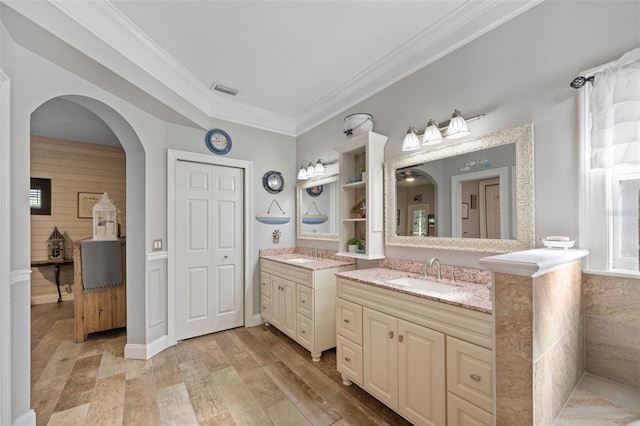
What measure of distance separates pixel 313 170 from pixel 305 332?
6.16ft

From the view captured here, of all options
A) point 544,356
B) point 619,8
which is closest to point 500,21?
point 619,8

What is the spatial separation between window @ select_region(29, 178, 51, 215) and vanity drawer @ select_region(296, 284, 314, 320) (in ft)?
14.5

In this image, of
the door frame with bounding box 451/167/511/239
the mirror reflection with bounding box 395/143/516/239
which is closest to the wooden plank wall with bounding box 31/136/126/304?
the mirror reflection with bounding box 395/143/516/239

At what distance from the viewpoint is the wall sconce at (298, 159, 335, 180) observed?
335 centimetres

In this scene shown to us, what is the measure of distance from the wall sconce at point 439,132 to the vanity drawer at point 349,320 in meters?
1.35

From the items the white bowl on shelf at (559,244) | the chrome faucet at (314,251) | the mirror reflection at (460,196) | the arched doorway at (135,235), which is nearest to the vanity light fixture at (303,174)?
the chrome faucet at (314,251)

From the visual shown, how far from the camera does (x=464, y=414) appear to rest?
4.75 feet

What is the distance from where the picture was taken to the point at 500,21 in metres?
1.82

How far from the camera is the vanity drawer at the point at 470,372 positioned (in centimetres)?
135

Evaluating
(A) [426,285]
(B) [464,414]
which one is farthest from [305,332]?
(B) [464,414]

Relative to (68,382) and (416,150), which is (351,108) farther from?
(68,382)

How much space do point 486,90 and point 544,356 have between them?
166cm

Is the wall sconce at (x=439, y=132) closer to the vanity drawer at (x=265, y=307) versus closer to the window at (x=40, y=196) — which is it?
the vanity drawer at (x=265, y=307)

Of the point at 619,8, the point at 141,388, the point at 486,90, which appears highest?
the point at 619,8
